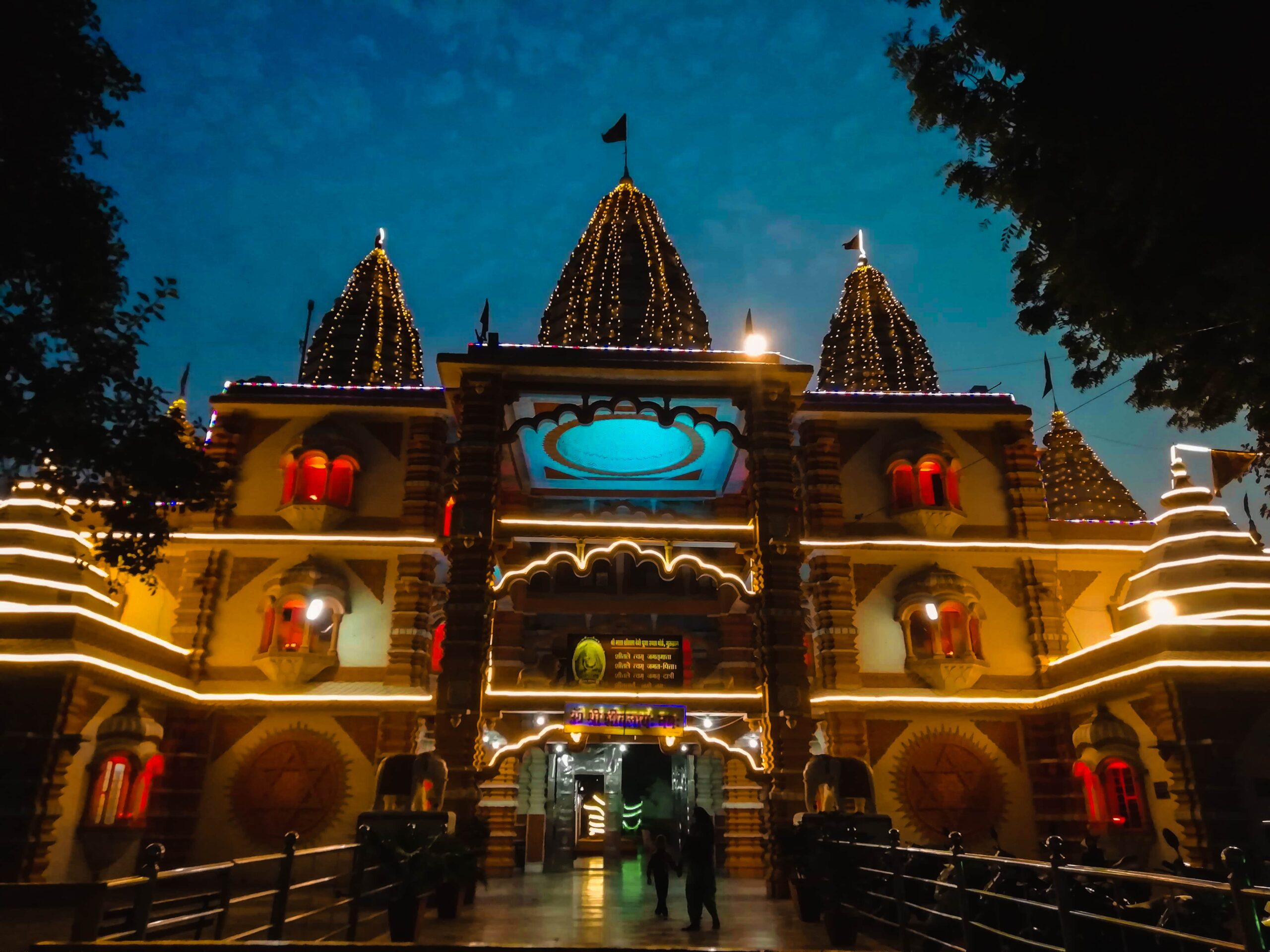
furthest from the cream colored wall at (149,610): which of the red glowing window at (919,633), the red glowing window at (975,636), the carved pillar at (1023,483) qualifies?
the carved pillar at (1023,483)

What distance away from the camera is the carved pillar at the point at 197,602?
67.5 ft

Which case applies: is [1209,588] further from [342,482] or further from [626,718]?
[342,482]

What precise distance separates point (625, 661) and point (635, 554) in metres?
2.57

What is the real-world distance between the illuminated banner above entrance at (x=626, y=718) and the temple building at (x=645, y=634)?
0.22 ft

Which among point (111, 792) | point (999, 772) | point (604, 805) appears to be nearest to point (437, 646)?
point (111, 792)

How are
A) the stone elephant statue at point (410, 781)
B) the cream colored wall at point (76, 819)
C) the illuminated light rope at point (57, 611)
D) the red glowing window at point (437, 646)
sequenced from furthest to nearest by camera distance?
the red glowing window at point (437, 646) → the illuminated light rope at point (57, 611) → the cream colored wall at point (76, 819) → the stone elephant statue at point (410, 781)

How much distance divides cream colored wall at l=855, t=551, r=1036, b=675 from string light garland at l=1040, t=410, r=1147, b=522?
14.3 ft

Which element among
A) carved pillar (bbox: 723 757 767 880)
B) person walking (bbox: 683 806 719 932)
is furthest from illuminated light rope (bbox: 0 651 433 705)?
person walking (bbox: 683 806 719 932)

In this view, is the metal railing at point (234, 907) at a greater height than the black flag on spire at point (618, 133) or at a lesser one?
lesser

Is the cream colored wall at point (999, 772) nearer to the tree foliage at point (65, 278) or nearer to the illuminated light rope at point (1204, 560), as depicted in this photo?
the illuminated light rope at point (1204, 560)

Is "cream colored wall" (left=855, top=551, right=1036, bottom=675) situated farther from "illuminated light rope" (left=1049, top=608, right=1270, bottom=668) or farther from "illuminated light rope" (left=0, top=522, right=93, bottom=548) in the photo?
"illuminated light rope" (left=0, top=522, right=93, bottom=548)

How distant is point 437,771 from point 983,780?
12.8 meters

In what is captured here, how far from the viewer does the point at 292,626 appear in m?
20.9

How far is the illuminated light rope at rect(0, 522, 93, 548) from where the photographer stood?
17.5m
